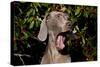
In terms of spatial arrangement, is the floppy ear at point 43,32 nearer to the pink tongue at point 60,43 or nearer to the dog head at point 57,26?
the dog head at point 57,26

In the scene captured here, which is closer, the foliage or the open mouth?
the foliage

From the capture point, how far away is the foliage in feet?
6.05

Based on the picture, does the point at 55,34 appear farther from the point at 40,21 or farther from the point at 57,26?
the point at 40,21

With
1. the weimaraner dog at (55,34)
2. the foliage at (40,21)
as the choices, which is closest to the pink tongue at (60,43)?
the weimaraner dog at (55,34)

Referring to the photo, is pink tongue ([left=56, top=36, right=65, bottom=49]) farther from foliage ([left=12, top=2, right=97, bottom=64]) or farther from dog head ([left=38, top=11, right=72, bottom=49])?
foliage ([left=12, top=2, right=97, bottom=64])

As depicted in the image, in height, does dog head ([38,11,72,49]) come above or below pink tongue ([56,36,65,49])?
above

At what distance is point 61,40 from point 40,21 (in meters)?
0.27

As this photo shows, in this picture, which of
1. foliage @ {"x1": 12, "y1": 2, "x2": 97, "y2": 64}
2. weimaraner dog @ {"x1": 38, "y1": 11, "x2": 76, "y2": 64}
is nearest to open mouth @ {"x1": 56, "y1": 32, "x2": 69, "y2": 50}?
weimaraner dog @ {"x1": 38, "y1": 11, "x2": 76, "y2": 64}

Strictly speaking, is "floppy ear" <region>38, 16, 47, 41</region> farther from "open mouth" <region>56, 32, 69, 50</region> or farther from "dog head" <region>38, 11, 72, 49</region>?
"open mouth" <region>56, 32, 69, 50</region>

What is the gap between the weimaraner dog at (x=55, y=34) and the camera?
1.94 m

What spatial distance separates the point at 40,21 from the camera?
1.92 metres
